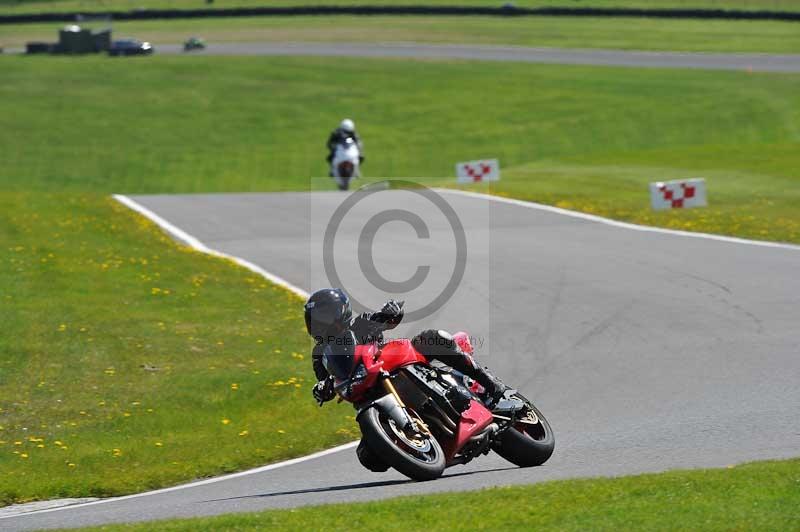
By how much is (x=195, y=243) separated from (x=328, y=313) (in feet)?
45.5

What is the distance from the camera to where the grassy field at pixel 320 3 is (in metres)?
75.6

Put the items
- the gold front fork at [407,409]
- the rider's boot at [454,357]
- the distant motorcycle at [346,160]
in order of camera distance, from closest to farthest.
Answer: the gold front fork at [407,409]
the rider's boot at [454,357]
the distant motorcycle at [346,160]

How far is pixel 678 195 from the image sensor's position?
25250mm

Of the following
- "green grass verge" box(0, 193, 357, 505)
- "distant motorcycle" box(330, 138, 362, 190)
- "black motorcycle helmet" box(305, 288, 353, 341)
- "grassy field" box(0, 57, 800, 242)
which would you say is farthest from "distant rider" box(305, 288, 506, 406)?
"distant motorcycle" box(330, 138, 362, 190)

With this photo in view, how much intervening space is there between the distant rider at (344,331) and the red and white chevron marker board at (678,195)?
52.4ft

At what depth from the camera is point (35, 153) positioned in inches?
1702

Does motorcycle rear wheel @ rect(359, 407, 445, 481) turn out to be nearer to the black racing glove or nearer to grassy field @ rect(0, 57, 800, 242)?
the black racing glove

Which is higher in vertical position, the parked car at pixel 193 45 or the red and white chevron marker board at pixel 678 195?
the parked car at pixel 193 45

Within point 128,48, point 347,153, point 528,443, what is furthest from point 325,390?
point 128,48

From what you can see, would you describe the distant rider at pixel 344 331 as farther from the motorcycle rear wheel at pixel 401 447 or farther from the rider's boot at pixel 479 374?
→ the motorcycle rear wheel at pixel 401 447

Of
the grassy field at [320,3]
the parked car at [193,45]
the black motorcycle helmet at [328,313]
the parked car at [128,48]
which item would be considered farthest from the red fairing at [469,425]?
the grassy field at [320,3]

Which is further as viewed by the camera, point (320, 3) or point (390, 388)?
point (320, 3)

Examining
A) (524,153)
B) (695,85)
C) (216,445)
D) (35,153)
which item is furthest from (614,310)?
(695,85)

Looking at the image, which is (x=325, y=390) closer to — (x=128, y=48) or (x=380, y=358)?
(x=380, y=358)
